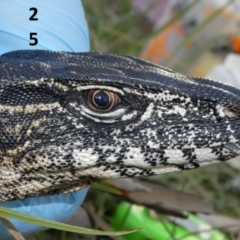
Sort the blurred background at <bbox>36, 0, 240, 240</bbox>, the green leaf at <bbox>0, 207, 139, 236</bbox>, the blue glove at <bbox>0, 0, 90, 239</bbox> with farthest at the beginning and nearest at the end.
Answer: the blurred background at <bbox>36, 0, 240, 240</bbox> < the blue glove at <bbox>0, 0, 90, 239</bbox> < the green leaf at <bbox>0, 207, 139, 236</bbox>

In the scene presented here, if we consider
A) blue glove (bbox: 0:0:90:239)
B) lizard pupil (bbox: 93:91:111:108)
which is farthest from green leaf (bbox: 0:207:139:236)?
blue glove (bbox: 0:0:90:239)

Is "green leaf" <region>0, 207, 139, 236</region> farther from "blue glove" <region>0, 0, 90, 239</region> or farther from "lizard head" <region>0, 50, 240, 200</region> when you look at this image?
"blue glove" <region>0, 0, 90, 239</region>

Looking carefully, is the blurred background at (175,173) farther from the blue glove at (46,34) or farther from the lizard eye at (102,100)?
the lizard eye at (102,100)

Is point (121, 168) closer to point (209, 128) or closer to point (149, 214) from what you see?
point (209, 128)

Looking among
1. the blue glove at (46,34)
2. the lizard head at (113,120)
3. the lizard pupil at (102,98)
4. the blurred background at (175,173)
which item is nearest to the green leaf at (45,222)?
the lizard head at (113,120)

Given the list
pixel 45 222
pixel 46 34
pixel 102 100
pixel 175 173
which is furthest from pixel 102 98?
pixel 175 173

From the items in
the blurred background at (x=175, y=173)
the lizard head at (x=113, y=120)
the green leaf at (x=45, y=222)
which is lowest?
the green leaf at (x=45, y=222)

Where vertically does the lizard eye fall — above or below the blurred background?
below

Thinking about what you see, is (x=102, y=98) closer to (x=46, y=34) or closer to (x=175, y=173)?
(x=46, y=34)
